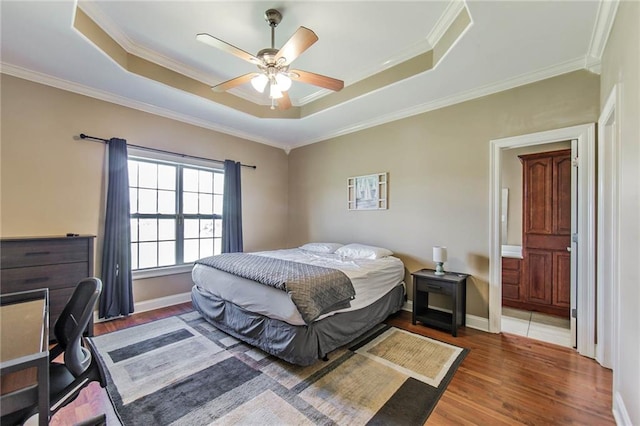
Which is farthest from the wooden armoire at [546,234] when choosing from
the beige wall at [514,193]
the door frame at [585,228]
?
the door frame at [585,228]

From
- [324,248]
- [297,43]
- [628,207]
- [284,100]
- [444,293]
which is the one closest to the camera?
[628,207]

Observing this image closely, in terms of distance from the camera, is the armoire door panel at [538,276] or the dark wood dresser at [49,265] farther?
the armoire door panel at [538,276]

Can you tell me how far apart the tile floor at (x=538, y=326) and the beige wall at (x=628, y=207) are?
4.02ft

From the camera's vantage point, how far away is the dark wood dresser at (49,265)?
238 cm

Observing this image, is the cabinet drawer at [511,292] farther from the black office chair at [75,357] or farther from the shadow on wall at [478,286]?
the black office chair at [75,357]

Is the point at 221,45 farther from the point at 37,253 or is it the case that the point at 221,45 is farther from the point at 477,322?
the point at 477,322

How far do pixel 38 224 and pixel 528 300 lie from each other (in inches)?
238

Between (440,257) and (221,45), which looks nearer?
(221,45)

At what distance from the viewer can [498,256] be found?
2.98 m

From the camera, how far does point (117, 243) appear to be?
3264 millimetres

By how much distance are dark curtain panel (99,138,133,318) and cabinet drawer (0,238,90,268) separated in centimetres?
45

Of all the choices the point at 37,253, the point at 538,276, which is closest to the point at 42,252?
the point at 37,253

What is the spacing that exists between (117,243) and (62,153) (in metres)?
1.15

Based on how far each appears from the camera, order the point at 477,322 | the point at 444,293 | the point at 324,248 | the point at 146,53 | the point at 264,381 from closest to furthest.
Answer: the point at 264,381, the point at 146,53, the point at 444,293, the point at 477,322, the point at 324,248
